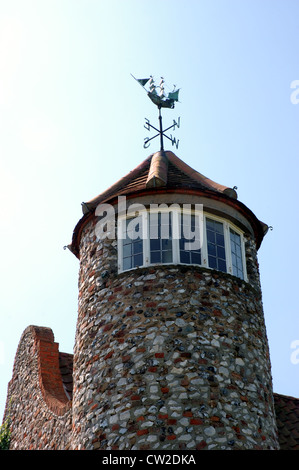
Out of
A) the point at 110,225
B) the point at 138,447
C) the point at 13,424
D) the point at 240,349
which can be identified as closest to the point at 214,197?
the point at 110,225

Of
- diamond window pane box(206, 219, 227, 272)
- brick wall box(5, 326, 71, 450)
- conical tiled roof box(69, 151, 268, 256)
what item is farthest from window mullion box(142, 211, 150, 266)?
brick wall box(5, 326, 71, 450)

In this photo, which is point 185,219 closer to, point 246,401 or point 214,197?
point 214,197

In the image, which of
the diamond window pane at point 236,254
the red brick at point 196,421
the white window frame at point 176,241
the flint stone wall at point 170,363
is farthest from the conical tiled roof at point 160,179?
the red brick at point 196,421

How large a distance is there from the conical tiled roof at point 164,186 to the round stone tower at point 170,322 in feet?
0.09

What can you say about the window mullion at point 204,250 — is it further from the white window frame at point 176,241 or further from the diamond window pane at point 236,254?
the diamond window pane at point 236,254

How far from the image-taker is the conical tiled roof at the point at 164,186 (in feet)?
50.5

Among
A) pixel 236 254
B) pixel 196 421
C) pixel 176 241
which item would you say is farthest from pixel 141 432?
pixel 236 254

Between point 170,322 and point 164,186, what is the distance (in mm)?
2939

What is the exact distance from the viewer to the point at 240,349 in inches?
556

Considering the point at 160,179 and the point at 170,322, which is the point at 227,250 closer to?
the point at 160,179

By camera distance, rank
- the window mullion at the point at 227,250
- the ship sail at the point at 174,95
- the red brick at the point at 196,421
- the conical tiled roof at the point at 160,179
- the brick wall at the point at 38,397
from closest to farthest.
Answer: the red brick at the point at 196,421, the window mullion at the point at 227,250, the conical tiled roof at the point at 160,179, the brick wall at the point at 38,397, the ship sail at the point at 174,95

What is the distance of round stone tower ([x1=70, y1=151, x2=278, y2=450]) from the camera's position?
43.1 feet
